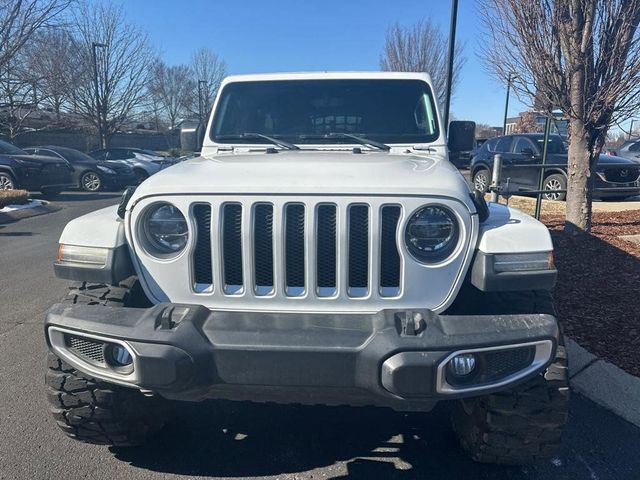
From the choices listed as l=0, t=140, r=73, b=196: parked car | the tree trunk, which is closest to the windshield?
the tree trunk

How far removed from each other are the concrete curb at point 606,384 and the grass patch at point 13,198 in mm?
11792

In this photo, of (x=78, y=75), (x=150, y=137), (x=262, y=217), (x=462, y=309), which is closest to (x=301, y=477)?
(x=462, y=309)

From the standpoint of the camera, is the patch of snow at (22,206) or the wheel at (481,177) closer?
the patch of snow at (22,206)

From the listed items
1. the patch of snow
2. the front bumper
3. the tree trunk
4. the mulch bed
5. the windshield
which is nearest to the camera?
the front bumper

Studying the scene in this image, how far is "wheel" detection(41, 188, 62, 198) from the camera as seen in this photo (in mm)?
14163

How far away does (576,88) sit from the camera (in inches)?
239

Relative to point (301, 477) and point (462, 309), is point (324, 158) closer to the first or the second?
point (462, 309)

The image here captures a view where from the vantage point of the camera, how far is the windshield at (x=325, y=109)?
3.70 metres

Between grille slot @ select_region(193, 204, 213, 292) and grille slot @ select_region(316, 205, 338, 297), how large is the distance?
0.49 meters

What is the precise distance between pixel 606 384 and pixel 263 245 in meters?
2.56

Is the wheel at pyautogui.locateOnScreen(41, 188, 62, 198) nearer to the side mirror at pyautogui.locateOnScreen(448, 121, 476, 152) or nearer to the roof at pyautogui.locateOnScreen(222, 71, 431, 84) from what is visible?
the roof at pyautogui.locateOnScreen(222, 71, 431, 84)

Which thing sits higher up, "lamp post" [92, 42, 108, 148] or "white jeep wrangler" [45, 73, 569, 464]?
"lamp post" [92, 42, 108, 148]

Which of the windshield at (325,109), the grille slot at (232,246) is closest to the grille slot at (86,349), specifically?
the grille slot at (232,246)

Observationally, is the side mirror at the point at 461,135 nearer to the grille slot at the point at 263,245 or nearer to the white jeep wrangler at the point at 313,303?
the white jeep wrangler at the point at 313,303
